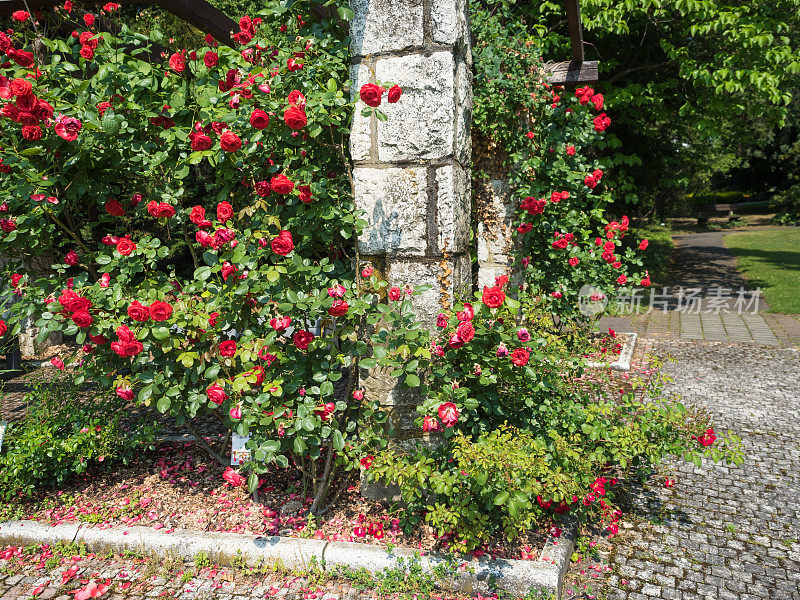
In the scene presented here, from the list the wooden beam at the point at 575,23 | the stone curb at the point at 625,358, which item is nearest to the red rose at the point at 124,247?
the wooden beam at the point at 575,23

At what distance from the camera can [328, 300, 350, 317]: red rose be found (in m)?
2.49

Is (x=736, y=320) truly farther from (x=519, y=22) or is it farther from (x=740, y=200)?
(x=740, y=200)

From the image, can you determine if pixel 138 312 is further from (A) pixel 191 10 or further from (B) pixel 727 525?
(B) pixel 727 525

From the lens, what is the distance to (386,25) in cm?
267

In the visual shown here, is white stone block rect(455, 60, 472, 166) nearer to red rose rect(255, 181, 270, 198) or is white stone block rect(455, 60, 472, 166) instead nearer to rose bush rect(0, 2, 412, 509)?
rose bush rect(0, 2, 412, 509)

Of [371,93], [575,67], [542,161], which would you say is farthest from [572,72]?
[371,93]

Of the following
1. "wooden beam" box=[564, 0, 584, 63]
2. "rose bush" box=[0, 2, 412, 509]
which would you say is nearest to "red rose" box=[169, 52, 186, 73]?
"rose bush" box=[0, 2, 412, 509]

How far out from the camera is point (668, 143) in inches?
424

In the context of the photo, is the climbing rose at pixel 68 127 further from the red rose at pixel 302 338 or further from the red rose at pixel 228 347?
the red rose at pixel 302 338

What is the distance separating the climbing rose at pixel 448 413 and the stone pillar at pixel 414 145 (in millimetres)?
527

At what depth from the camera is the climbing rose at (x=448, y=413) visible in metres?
2.42

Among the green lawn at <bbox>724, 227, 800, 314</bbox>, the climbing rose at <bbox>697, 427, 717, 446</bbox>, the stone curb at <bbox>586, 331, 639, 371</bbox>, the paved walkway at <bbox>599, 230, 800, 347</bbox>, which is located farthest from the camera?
the green lawn at <bbox>724, 227, 800, 314</bbox>

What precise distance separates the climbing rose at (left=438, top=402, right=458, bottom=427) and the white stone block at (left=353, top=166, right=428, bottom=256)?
2.64 ft

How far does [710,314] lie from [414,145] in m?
7.85
